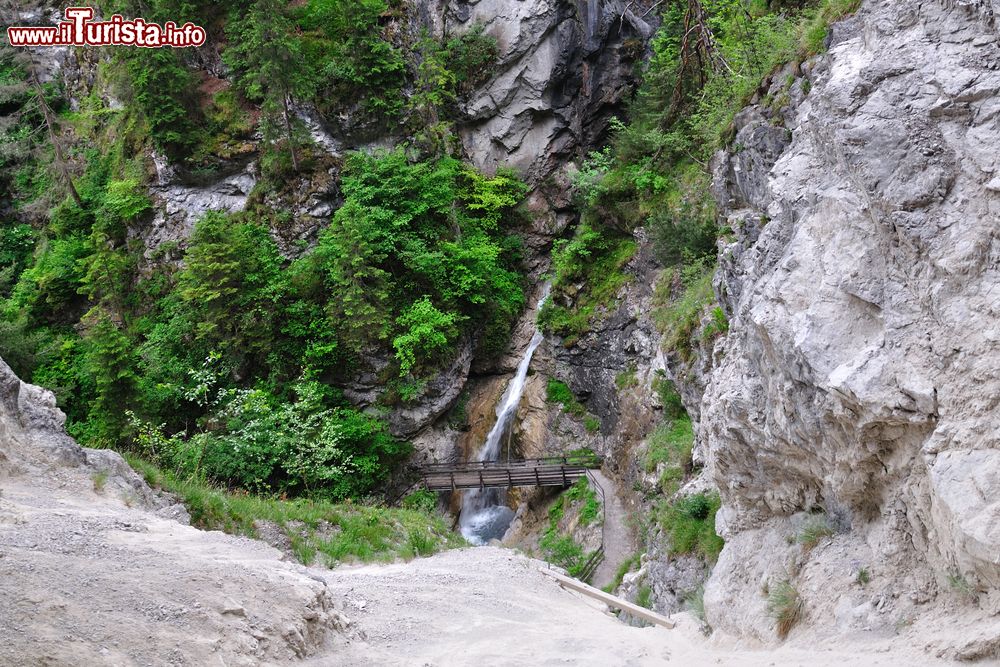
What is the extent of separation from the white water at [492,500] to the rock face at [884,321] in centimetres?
1222

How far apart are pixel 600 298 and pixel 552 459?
17.8ft

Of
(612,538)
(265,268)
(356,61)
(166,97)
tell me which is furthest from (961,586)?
(166,97)

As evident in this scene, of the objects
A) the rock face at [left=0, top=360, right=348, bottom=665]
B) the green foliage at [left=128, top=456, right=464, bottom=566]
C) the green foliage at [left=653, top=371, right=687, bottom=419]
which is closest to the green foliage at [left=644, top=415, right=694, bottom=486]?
the green foliage at [left=653, top=371, right=687, bottom=419]

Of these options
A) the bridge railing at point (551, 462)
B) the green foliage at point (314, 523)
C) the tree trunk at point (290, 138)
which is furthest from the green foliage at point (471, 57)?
the green foliage at point (314, 523)

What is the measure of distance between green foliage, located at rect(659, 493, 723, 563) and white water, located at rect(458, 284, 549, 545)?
8.54 m

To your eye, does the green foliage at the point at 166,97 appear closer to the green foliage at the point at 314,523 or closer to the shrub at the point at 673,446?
the green foliage at the point at 314,523

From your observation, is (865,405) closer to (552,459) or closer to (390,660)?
(390,660)

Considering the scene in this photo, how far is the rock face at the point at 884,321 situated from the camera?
4434mm

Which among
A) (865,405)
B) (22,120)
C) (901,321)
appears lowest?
(865,405)

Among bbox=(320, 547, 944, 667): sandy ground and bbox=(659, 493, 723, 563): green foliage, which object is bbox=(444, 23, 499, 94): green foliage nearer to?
bbox=(659, 493, 723, 563): green foliage

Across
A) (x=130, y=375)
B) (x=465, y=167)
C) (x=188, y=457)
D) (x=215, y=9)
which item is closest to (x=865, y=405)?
(x=188, y=457)

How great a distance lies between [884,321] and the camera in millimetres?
5098

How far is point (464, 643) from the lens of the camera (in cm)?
634

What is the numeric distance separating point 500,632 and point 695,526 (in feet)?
15.5
